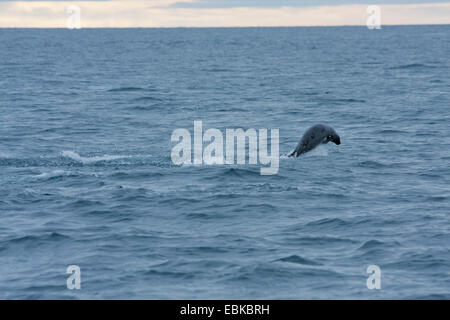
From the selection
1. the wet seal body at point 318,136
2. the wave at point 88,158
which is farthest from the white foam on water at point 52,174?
the wet seal body at point 318,136

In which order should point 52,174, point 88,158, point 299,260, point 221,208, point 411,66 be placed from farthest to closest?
point 411,66
point 88,158
point 52,174
point 221,208
point 299,260

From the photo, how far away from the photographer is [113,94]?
63.0 m

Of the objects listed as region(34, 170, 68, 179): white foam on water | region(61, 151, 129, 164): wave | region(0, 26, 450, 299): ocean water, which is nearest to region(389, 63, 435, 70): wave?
region(0, 26, 450, 299): ocean water

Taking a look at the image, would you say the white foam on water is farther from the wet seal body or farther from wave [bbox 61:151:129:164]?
the wet seal body

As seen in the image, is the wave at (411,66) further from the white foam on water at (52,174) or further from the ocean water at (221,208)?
the white foam on water at (52,174)

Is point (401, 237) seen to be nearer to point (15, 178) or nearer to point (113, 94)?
point (15, 178)

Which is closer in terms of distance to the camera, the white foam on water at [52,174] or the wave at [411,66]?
the white foam on water at [52,174]

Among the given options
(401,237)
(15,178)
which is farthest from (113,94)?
(401,237)

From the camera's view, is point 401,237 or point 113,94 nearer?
point 401,237

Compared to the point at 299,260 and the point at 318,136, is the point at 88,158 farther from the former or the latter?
the point at 299,260

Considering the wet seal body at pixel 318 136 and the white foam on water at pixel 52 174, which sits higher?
the wet seal body at pixel 318 136

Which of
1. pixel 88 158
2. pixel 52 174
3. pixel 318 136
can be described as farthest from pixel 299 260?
pixel 88 158
